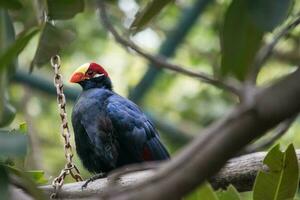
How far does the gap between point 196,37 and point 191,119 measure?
713 mm

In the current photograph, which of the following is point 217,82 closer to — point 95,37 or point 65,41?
point 65,41

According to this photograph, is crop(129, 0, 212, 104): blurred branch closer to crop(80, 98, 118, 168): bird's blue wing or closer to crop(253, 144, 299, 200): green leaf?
crop(80, 98, 118, 168): bird's blue wing

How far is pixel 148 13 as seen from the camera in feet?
3.45

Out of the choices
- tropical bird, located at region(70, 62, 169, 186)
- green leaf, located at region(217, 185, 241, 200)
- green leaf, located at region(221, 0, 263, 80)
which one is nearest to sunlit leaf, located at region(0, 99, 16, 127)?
green leaf, located at region(221, 0, 263, 80)

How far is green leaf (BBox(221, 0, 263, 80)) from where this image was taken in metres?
0.74

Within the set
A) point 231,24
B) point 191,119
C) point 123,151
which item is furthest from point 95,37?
point 231,24

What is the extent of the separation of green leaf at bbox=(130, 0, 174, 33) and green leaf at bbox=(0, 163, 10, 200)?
0.33 metres

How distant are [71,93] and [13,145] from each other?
8.11 ft

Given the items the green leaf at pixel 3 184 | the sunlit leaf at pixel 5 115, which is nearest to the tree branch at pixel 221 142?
the green leaf at pixel 3 184

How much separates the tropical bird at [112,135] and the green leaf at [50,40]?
1141mm

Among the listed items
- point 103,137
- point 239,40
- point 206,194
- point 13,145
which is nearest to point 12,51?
point 13,145

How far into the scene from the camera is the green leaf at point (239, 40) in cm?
74

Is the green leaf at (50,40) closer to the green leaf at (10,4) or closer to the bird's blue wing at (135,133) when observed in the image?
the green leaf at (10,4)

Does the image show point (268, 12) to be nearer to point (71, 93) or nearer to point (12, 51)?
point (12, 51)
